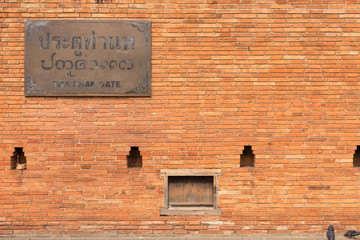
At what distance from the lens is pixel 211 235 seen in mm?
4578

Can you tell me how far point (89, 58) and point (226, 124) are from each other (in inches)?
101

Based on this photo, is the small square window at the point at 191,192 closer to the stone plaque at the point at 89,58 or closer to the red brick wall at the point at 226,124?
the red brick wall at the point at 226,124

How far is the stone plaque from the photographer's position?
4.55m

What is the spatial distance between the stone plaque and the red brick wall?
171 mm

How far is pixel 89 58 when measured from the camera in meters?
4.59

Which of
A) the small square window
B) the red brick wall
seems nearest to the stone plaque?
the red brick wall

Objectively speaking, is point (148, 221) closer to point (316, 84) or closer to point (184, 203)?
point (184, 203)

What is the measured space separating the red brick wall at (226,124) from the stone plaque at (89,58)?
0.56 feet

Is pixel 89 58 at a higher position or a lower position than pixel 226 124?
higher

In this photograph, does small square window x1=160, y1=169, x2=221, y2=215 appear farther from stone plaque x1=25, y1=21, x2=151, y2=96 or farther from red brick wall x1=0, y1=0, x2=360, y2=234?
stone plaque x1=25, y1=21, x2=151, y2=96

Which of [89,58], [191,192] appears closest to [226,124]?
[191,192]

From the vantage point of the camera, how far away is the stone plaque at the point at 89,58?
455cm

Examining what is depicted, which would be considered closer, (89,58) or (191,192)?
(89,58)

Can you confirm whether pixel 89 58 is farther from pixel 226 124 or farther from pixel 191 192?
pixel 191 192
